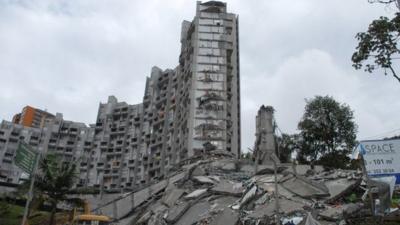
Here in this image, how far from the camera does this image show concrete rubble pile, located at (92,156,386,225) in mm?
22422

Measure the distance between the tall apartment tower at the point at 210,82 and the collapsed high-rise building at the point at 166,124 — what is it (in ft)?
0.59

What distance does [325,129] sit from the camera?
52.6 meters

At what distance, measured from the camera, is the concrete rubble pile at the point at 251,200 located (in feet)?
73.6

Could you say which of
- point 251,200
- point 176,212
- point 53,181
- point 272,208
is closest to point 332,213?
point 272,208

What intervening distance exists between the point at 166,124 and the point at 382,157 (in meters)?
71.7

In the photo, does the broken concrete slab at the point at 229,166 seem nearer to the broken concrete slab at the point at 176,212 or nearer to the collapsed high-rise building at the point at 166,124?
the broken concrete slab at the point at 176,212

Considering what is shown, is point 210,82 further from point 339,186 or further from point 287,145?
point 339,186

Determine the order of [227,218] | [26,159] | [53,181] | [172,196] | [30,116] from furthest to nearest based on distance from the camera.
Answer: [30,116]
[172,196]
[53,181]
[227,218]
[26,159]

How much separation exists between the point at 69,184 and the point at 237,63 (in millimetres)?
59061

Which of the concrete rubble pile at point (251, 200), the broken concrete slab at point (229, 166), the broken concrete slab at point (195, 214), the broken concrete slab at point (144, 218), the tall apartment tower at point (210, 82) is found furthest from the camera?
the tall apartment tower at point (210, 82)

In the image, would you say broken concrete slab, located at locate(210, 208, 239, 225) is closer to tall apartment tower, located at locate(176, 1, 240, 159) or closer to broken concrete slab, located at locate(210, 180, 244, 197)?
broken concrete slab, located at locate(210, 180, 244, 197)

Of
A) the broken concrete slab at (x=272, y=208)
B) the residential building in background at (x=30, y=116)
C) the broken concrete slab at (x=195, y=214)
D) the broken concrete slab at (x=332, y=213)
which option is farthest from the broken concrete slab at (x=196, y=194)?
the residential building in background at (x=30, y=116)

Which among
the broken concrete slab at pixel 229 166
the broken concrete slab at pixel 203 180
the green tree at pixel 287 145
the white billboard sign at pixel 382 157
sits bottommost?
the white billboard sign at pixel 382 157

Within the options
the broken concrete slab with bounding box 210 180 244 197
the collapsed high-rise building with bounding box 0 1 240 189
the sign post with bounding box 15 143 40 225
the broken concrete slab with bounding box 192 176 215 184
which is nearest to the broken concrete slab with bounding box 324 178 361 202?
the broken concrete slab with bounding box 210 180 244 197
